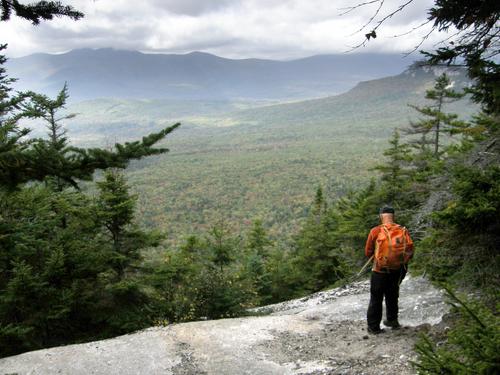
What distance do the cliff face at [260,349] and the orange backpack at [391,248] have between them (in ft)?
3.77

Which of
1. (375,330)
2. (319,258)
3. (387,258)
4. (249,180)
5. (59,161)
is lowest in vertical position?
(249,180)

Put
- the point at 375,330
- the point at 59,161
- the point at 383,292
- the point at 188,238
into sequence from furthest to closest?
the point at 188,238, the point at 375,330, the point at 383,292, the point at 59,161

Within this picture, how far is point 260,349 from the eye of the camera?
6.96 m

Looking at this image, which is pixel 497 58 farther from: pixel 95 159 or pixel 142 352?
pixel 142 352

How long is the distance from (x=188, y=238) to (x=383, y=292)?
1631 cm

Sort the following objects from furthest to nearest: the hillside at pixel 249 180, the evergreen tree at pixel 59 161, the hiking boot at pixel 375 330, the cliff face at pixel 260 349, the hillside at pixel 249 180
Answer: the hillside at pixel 249 180 < the hillside at pixel 249 180 < the hiking boot at pixel 375 330 < the cliff face at pixel 260 349 < the evergreen tree at pixel 59 161

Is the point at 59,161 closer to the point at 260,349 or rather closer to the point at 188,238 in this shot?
the point at 260,349

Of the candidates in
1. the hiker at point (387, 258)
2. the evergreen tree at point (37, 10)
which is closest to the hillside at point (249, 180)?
the hiker at point (387, 258)

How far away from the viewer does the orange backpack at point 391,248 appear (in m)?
5.72

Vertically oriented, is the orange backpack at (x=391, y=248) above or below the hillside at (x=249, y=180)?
above

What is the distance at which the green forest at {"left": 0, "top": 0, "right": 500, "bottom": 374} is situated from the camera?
327 centimetres

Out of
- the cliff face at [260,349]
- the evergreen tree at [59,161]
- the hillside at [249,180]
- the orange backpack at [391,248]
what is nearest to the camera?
the evergreen tree at [59,161]

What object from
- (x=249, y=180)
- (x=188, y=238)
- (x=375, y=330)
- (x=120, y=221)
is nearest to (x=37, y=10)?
(x=375, y=330)

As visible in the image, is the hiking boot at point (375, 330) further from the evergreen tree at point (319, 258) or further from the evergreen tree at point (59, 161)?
the evergreen tree at point (319, 258)
